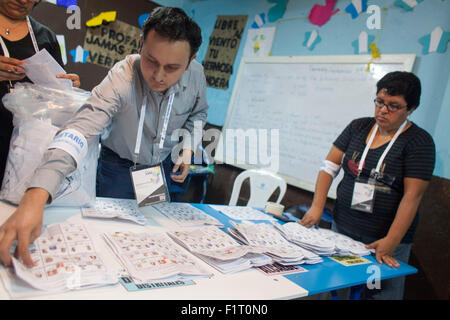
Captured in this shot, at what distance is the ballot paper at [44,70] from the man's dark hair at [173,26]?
1.16 ft

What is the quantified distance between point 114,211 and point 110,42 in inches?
110

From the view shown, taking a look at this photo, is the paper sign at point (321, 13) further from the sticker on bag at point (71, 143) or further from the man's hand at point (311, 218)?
the sticker on bag at point (71, 143)

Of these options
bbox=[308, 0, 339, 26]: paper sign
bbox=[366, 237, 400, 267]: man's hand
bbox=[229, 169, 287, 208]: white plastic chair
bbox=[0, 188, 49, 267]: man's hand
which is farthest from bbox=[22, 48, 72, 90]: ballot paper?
bbox=[308, 0, 339, 26]: paper sign

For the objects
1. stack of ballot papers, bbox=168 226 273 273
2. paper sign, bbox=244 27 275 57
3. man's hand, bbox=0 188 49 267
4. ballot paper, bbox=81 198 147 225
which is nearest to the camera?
man's hand, bbox=0 188 49 267

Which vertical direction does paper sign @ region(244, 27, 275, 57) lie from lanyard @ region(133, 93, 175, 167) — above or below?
above

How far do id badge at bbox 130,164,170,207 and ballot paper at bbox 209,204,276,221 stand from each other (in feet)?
1.67

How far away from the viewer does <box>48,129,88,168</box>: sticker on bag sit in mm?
915

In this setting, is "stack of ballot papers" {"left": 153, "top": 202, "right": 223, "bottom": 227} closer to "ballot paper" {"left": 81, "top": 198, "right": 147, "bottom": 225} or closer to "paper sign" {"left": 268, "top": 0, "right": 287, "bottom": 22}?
"ballot paper" {"left": 81, "top": 198, "right": 147, "bottom": 225}

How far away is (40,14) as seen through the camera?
293cm

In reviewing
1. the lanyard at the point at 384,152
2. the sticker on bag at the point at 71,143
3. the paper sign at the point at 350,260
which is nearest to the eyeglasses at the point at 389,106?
the lanyard at the point at 384,152

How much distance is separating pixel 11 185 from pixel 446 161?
7.62 ft

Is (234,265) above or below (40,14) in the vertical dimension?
below
